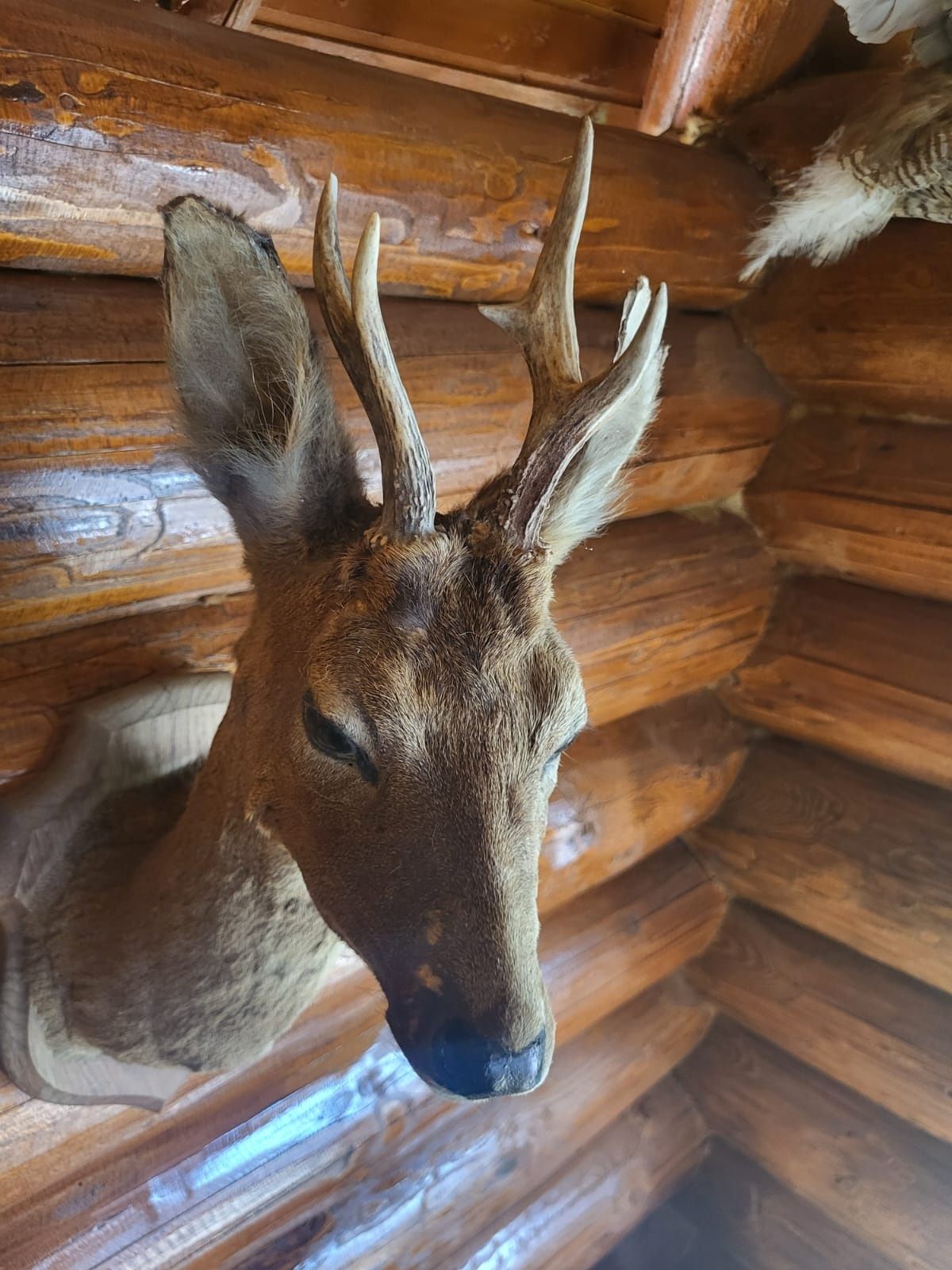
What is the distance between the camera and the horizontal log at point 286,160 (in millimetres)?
1271

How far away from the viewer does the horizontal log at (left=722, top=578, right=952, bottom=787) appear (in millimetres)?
2455

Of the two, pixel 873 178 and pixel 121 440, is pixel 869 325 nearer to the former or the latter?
pixel 873 178

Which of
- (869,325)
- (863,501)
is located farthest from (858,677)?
(869,325)

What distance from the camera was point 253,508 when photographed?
1.24 metres

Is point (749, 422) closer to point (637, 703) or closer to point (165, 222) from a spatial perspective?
point (637, 703)

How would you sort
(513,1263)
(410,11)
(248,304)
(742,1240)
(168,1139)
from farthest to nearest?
(742,1240), (513,1263), (410,11), (168,1139), (248,304)

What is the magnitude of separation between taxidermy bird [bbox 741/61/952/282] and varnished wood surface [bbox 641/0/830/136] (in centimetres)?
38

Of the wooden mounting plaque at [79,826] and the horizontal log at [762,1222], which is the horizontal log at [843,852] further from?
the wooden mounting plaque at [79,826]

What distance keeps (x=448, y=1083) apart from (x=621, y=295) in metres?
1.89

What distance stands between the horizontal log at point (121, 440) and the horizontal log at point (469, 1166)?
155cm

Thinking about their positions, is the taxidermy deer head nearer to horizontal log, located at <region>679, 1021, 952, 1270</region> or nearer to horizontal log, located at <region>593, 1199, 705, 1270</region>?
horizontal log, located at <region>679, 1021, 952, 1270</region>

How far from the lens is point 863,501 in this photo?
246 centimetres

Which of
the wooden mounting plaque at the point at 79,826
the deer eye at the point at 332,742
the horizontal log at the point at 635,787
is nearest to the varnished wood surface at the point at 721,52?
the horizontal log at the point at 635,787

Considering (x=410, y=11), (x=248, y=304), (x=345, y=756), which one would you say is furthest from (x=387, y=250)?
(x=345, y=756)
